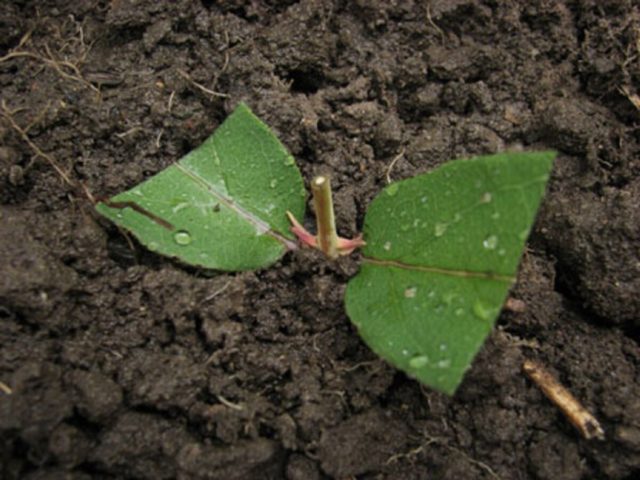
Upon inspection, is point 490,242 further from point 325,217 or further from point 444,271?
point 325,217

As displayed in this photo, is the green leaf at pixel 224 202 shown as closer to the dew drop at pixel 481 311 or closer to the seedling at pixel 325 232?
the seedling at pixel 325 232

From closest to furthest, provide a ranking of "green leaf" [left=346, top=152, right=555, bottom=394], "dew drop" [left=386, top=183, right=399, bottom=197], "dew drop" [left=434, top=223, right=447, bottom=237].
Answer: "green leaf" [left=346, top=152, right=555, bottom=394]
"dew drop" [left=434, top=223, right=447, bottom=237]
"dew drop" [left=386, top=183, right=399, bottom=197]

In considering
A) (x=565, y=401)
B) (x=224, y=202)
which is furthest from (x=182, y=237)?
(x=565, y=401)

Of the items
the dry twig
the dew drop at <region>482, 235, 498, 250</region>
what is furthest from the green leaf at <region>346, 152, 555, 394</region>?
the dry twig

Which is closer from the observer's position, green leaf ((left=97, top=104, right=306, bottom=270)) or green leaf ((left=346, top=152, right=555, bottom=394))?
green leaf ((left=346, top=152, right=555, bottom=394))

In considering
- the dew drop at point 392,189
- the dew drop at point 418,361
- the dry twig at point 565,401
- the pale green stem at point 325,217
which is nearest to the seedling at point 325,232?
the pale green stem at point 325,217

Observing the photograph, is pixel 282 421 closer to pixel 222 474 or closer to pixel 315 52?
pixel 222 474

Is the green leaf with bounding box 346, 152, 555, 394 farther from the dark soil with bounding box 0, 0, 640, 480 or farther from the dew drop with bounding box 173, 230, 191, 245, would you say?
the dew drop with bounding box 173, 230, 191, 245
